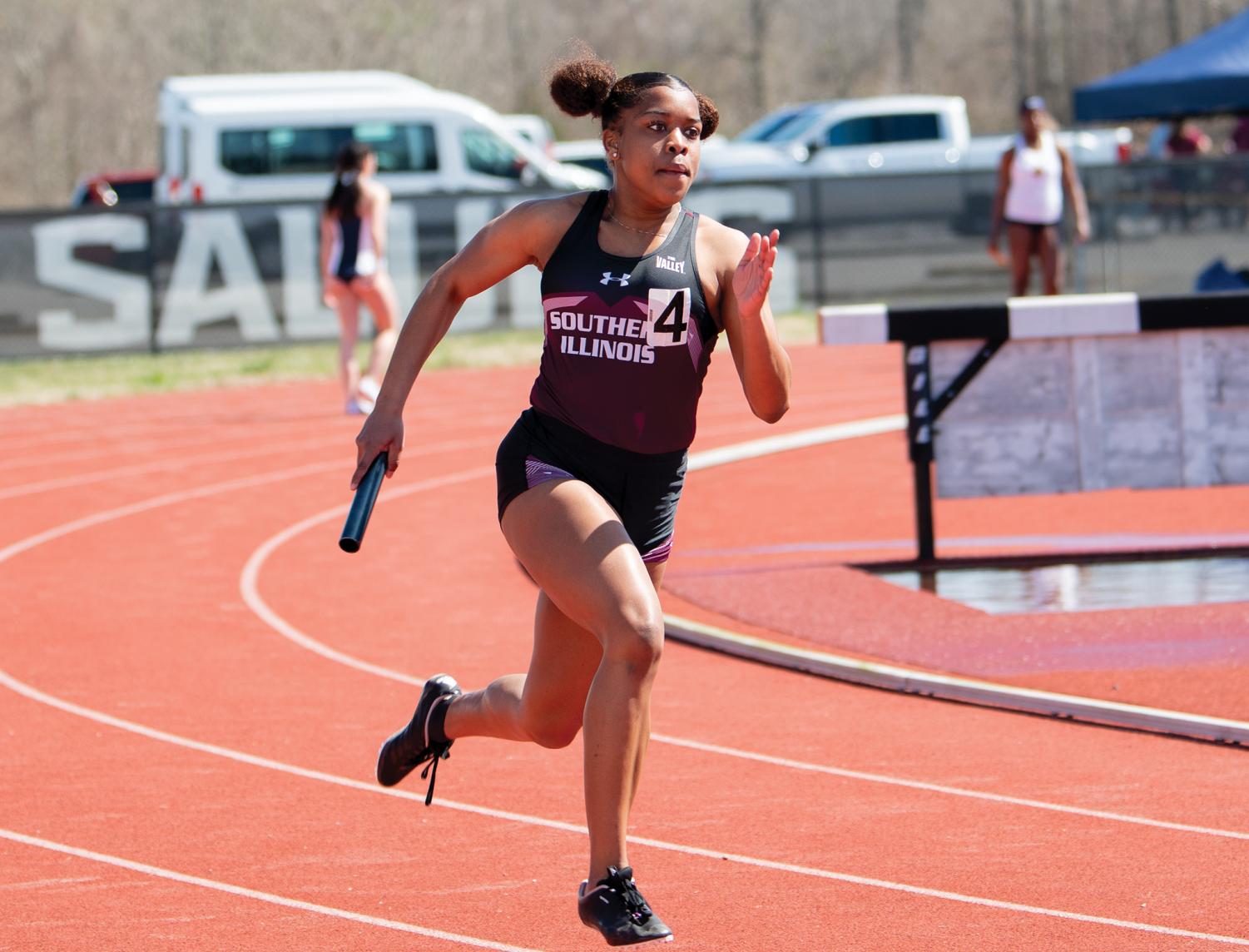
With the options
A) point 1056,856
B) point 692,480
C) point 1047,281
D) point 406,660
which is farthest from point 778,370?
point 1047,281

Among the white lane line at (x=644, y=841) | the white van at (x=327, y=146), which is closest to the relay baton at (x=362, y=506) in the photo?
the white lane line at (x=644, y=841)

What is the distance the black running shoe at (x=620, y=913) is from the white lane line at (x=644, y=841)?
36.3 inches

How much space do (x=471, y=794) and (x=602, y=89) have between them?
2.29m

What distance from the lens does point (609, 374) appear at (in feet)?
15.3

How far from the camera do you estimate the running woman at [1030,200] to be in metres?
16.9

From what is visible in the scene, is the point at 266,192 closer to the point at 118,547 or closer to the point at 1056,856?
the point at 118,547

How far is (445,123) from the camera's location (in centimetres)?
2642

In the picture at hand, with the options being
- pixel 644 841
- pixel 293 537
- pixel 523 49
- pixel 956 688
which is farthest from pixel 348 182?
pixel 523 49

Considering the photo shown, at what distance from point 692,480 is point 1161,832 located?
721 cm

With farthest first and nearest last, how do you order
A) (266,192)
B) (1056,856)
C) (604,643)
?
(266,192)
(1056,856)
(604,643)

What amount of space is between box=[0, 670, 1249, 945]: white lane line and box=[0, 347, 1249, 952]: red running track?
1 cm

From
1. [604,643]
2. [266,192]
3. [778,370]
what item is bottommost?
[604,643]

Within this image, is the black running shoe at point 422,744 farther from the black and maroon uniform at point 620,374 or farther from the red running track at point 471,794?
the black and maroon uniform at point 620,374

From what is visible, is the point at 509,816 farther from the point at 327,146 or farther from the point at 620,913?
the point at 327,146
